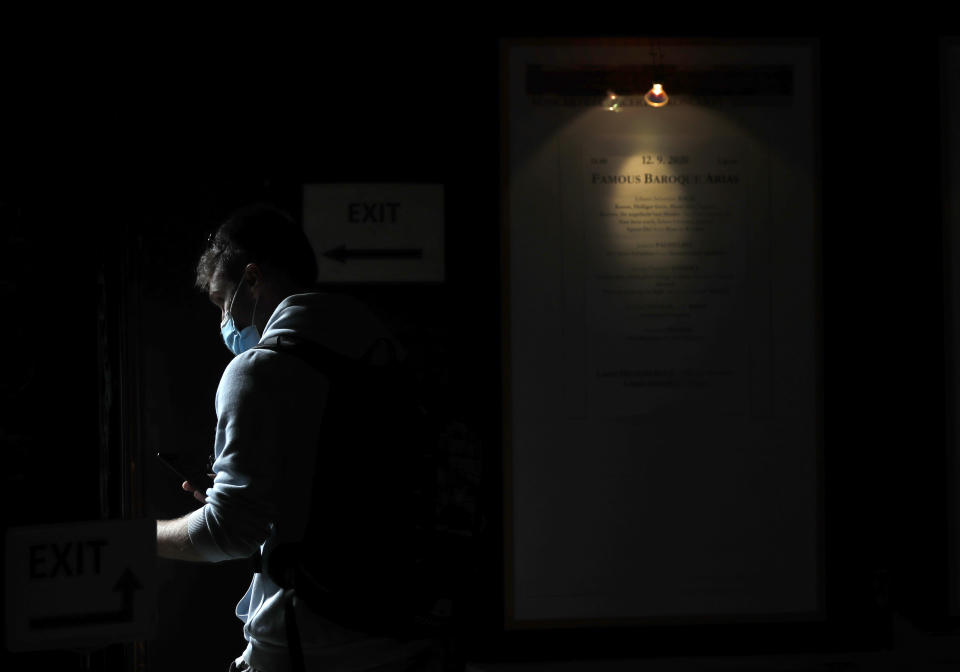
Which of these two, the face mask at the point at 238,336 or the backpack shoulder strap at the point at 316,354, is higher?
the face mask at the point at 238,336

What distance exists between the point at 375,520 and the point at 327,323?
413mm

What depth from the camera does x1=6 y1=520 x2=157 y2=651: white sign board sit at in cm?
120

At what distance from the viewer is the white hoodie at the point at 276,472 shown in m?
1.47

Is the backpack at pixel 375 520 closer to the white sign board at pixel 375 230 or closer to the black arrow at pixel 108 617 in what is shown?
the black arrow at pixel 108 617

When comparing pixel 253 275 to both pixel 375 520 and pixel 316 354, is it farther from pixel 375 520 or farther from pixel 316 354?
pixel 375 520

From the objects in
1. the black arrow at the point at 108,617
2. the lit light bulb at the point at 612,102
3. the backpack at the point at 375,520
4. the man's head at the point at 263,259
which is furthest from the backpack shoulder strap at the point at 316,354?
the lit light bulb at the point at 612,102

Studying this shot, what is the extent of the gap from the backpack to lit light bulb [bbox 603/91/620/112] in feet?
3.95

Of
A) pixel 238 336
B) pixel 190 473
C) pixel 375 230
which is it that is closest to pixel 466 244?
pixel 375 230

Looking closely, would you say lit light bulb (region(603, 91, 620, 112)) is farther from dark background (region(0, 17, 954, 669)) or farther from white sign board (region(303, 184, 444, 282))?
white sign board (region(303, 184, 444, 282))

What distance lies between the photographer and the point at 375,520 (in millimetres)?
1548

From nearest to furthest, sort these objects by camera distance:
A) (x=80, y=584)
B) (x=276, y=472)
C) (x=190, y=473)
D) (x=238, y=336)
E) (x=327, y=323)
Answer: (x=80, y=584) → (x=276, y=472) → (x=327, y=323) → (x=190, y=473) → (x=238, y=336)

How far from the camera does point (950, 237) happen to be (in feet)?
7.97

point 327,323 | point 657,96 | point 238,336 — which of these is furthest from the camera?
point 657,96

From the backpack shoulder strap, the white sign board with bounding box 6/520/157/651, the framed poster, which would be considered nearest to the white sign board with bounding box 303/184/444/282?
the framed poster
